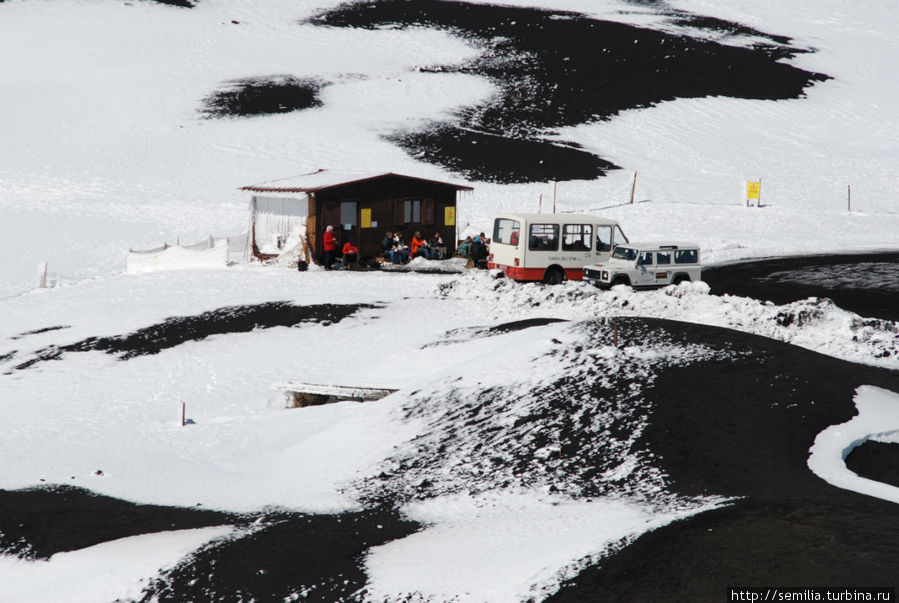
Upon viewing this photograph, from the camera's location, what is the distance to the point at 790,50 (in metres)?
82.2

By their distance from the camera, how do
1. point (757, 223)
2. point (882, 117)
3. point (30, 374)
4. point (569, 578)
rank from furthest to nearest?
point (882, 117) < point (757, 223) < point (30, 374) < point (569, 578)

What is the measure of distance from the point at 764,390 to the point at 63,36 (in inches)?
2962

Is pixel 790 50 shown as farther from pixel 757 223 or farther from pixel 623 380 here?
pixel 623 380

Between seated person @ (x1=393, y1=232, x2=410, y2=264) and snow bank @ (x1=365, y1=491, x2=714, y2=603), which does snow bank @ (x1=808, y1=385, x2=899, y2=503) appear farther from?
seated person @ (x1=393, y1=232, x2=410, y2=264)

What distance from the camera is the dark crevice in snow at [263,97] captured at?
62.9 metres

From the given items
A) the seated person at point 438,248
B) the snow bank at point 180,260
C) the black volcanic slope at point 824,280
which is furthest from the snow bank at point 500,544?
the snow bank at point 180,260

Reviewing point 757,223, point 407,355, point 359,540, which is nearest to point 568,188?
point 757,223

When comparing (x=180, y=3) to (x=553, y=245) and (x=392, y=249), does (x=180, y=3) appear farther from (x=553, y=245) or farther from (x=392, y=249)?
(x=553, y=245)

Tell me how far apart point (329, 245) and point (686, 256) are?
13.0 meters

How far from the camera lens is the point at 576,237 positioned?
26078 mm

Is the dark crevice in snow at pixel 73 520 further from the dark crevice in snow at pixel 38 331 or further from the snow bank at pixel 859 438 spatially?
the dark crevice in snow at pixel 38 331

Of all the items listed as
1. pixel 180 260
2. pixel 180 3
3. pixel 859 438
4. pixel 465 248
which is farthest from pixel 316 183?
pixel 180 3

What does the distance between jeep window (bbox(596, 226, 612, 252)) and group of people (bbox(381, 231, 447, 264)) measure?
896 cm

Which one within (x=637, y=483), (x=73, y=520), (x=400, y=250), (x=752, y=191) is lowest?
(x=73, y=520)
